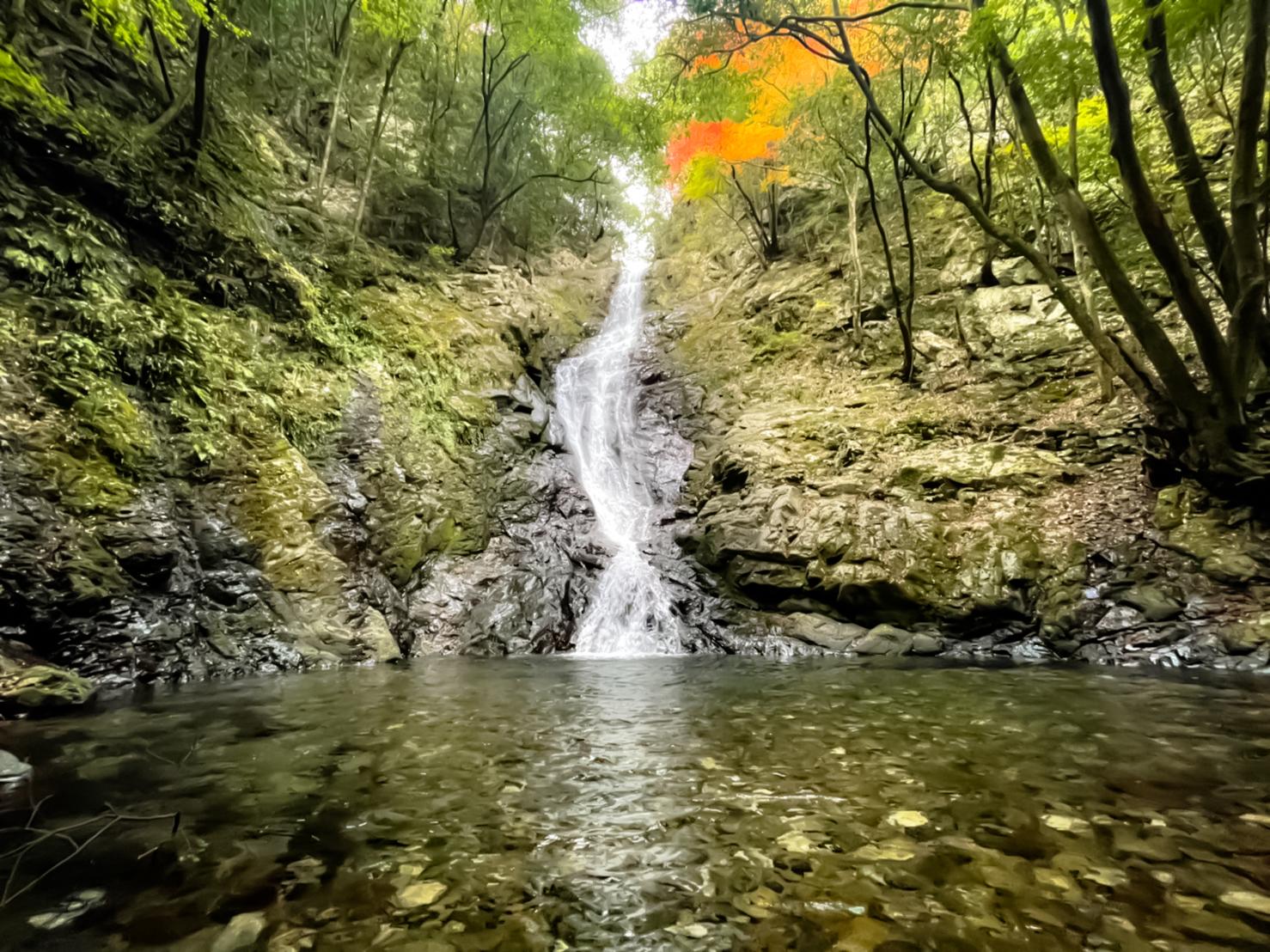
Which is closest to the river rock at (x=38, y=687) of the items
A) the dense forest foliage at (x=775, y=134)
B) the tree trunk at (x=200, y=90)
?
the dense forest foliage at (x=775, y=134)

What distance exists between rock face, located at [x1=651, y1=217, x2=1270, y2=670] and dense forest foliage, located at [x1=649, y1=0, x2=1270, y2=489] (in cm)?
68

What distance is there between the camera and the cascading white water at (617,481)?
10062 mm

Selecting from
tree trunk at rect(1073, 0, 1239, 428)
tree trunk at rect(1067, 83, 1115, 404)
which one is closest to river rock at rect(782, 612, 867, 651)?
tree trunk at rect(1073, 0, 1239, 428)

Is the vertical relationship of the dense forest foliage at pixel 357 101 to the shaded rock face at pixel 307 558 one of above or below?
above

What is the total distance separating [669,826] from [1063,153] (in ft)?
41.5

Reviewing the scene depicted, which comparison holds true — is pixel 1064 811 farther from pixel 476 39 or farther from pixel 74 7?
pixel 476 39

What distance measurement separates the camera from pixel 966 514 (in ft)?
30.0

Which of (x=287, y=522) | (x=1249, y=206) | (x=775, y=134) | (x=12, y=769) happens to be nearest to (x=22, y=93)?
(x=287, y=522)

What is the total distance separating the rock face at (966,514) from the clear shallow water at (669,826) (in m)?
2.79

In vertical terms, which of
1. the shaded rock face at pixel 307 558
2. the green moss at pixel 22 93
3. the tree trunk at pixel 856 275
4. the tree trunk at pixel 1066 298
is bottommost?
the shaded rock face at pixel 307 558

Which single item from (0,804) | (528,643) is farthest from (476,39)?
(0,804)

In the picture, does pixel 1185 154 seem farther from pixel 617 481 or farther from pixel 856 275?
pixel 617 481

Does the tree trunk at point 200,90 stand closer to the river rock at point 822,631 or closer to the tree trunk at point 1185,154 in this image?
the tree trunk at point 1185,154

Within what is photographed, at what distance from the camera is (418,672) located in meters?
7.20
